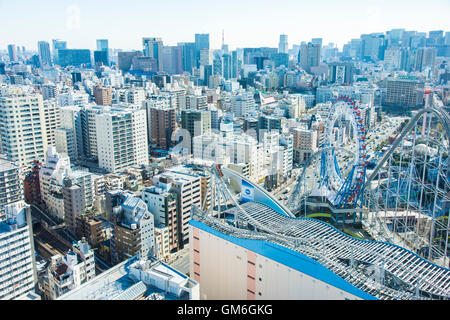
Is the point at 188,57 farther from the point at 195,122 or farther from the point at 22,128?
the point at 22,128

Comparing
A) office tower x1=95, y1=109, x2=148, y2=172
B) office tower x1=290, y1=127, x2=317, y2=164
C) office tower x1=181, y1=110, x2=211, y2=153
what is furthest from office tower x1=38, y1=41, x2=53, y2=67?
office tower x1=290, y1=127, x2=317, y2=164

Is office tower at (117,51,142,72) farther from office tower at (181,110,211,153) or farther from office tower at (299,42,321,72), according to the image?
office tower at (181,110,211,153)

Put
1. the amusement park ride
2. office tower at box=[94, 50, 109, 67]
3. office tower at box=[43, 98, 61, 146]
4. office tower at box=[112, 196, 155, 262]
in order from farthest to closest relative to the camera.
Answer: office tower at box=[94, 50, 109, 67] → office tower at box=[43, 98, 61, 146] → office tower at box=[112, 196, 155, 262] → the amusement park ride

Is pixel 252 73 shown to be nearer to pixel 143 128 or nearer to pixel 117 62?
pixel 117 62

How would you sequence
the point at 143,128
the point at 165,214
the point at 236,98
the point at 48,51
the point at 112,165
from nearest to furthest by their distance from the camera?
the point at 165,214, the point at 112,165, the point at 143,128, the point at 236,98, the point at 48,51

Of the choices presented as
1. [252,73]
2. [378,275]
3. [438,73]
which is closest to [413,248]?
[378,275]

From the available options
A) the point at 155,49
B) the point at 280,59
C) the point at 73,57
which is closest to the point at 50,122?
the point at 73,57
